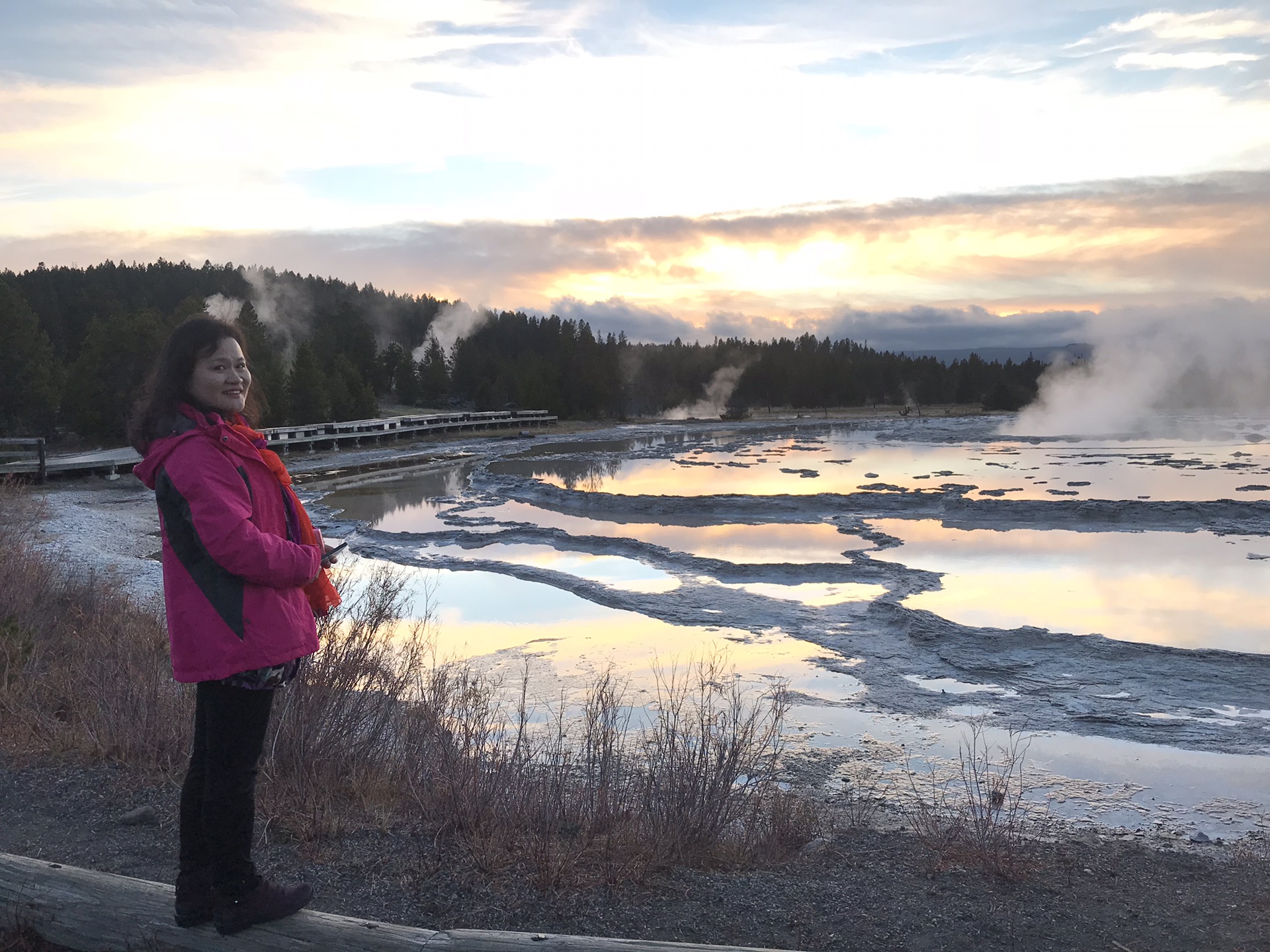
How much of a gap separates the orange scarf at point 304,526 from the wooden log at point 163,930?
104 cm

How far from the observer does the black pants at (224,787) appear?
124 inches

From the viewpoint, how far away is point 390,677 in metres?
6.32

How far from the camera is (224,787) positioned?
3.21m

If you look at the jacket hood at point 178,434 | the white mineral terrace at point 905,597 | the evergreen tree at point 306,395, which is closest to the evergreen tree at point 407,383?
the evergreen tree at point 306,395

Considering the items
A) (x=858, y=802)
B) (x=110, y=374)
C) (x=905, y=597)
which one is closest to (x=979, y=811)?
(x=858, y=802)

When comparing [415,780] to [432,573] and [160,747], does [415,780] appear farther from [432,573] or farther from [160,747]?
[432,573]

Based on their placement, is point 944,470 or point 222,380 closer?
point 222,380

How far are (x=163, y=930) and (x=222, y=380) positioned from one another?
1851 millimetres

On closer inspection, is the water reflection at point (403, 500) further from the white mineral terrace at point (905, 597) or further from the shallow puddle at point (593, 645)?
the shallow puddle at point (593, 645)

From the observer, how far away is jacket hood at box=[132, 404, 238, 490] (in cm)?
304

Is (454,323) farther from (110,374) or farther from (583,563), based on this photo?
(583,563)

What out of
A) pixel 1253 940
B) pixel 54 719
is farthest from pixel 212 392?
pixel 1253 940

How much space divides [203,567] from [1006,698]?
22.8 ft

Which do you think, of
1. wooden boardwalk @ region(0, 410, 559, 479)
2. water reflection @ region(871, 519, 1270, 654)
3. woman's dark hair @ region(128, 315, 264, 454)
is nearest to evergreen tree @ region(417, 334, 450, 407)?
wooden boardwalk @ region(0, 410, 559, 479)
